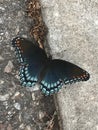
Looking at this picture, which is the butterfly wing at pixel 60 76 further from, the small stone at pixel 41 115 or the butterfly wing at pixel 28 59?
the small stone at pixel 41 115

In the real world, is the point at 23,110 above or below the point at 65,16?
below

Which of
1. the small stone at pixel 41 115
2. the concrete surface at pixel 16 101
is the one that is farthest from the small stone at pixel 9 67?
the small stone at pixel 41 115

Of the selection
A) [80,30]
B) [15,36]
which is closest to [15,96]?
[15,36]

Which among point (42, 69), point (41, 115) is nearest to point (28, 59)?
point (42, 69)

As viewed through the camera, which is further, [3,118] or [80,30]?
[80,30]

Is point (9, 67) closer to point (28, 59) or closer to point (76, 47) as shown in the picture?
point (28, 59)

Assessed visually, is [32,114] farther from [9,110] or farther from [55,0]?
[55,0]
